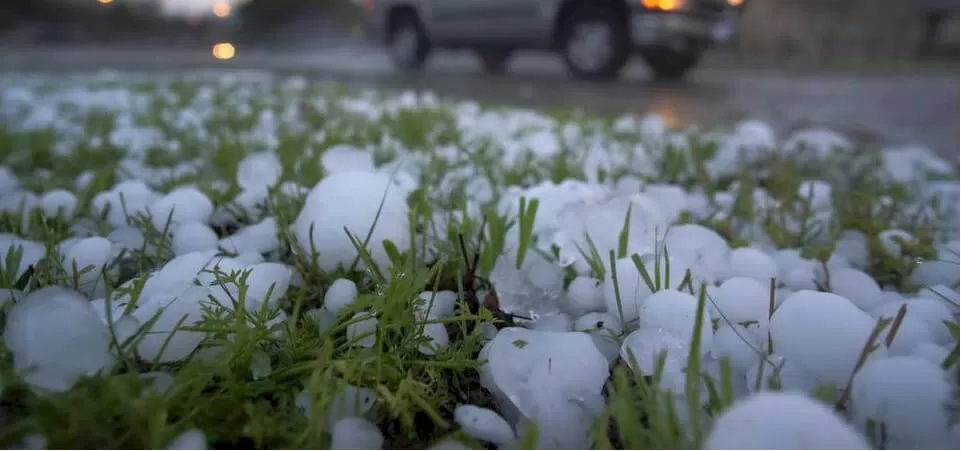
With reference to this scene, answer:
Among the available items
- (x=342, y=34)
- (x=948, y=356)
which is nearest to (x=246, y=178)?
(x=948, y=356)

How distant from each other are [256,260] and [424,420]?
34 cm

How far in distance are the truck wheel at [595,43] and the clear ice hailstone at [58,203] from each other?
3964 mm

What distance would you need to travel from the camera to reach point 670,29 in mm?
4613

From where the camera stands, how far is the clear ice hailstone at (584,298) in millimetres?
813

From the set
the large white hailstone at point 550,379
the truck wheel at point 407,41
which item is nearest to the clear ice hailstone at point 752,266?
the large white hailstone at point 550,379

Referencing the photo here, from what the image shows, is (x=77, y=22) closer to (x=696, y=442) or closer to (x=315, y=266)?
(x=315, y=266)

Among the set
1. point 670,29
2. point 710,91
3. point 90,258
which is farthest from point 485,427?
point 670,29

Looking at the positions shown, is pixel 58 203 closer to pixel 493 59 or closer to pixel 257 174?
pixel 257 174

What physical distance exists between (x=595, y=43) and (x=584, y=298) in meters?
4.26

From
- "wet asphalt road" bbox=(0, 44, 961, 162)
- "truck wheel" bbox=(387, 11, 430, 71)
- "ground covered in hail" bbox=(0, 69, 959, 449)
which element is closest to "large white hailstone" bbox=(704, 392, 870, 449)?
"ground covered in hail" bbox=(0, 69, 959, 449)

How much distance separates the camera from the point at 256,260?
2.75 feet

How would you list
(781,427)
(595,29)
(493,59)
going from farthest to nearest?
(493,59) < (595,29) < (781,427)

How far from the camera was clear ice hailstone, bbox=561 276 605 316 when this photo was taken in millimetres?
813

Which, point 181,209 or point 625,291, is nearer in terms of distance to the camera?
Result: point 625,291
